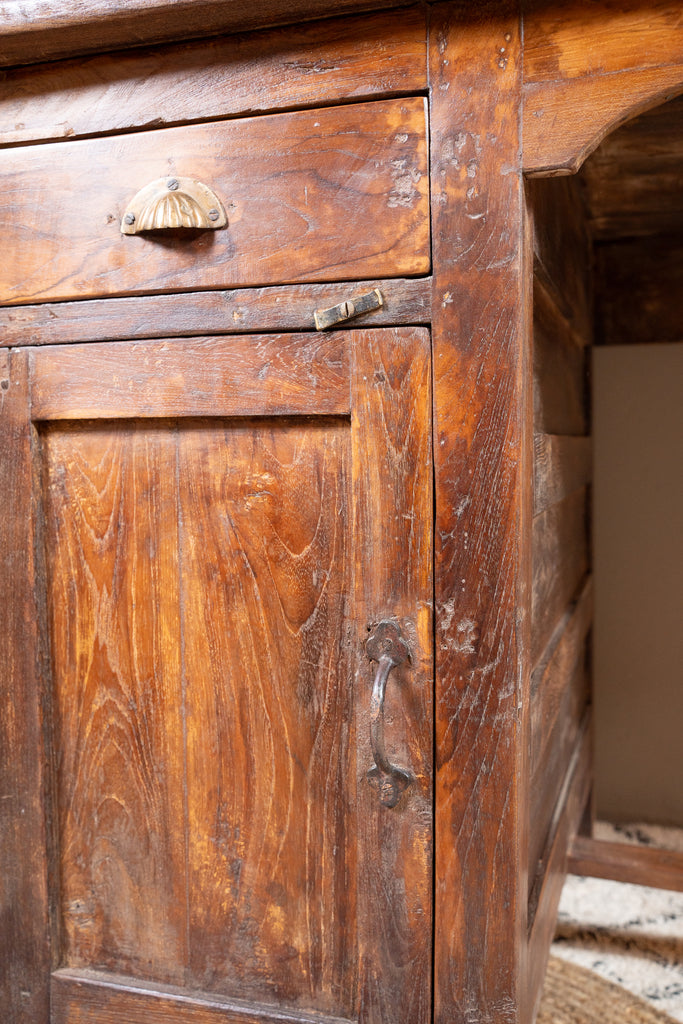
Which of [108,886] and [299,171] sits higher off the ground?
[299,171]

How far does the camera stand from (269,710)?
96cm

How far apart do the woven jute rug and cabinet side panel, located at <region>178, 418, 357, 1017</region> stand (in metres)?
0.47

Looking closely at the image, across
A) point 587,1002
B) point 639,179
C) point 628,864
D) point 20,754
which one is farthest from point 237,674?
point 639,179

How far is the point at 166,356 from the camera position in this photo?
95 cm

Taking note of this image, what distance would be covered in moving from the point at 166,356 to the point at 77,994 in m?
0.83

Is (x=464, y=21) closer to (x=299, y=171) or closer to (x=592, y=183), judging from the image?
(x=299, y=171)

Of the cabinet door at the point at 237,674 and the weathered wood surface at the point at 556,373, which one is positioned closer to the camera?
the cabinet door at the point at 237,674

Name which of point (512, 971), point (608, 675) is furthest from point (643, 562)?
point (512, 971)

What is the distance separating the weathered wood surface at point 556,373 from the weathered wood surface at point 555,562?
0.13 meters

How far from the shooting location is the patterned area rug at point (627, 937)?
4.31 feet

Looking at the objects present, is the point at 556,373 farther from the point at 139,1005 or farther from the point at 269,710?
the point at 139,1005

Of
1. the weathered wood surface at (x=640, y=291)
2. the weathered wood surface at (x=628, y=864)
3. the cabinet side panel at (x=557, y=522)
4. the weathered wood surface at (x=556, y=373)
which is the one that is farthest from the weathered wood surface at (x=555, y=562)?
the weathered wood surface at (x=628, y=864)

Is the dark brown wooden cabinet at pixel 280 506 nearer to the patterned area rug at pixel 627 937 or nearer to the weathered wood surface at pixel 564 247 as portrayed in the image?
the weathered wood surface at pixel 564 247

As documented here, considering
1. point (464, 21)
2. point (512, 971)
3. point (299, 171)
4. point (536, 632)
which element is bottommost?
point (512, 971)
